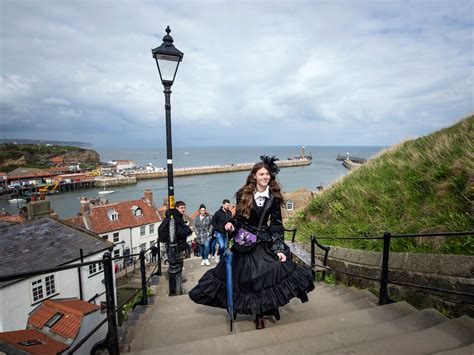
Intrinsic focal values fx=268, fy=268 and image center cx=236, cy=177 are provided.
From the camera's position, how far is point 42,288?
11656 millimetres

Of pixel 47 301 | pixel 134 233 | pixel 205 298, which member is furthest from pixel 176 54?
pixel 134 233

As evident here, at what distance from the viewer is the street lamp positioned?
4457 mm

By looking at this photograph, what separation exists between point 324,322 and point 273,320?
646 mm

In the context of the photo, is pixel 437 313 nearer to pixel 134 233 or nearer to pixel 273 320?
pixel 273 320

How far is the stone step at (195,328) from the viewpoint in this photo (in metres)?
2.91

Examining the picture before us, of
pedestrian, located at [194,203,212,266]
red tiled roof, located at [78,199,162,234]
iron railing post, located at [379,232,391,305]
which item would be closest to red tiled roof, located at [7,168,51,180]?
red tiled roof, located at [78,199,162,234]

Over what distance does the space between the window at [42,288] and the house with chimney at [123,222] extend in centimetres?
1120

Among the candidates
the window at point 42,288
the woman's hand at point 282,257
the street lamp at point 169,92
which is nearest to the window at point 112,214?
the window at point 42,288

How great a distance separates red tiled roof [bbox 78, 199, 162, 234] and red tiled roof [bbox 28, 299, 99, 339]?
13518 millimetres

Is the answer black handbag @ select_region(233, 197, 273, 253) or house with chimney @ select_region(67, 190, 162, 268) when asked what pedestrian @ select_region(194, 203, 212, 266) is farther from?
house with chimney @ select_region(67, 190, 162, 268)

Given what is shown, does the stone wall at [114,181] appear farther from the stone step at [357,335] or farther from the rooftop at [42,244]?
the stone step at [357,335]

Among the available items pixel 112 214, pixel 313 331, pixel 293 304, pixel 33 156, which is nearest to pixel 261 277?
pixel 313 331

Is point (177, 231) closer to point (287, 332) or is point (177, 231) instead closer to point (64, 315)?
point (287, 332)

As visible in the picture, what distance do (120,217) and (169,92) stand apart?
24042mm
